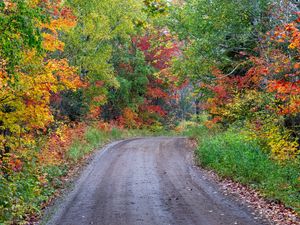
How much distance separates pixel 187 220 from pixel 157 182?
4493mm

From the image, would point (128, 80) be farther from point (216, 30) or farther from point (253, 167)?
point (253, 167)

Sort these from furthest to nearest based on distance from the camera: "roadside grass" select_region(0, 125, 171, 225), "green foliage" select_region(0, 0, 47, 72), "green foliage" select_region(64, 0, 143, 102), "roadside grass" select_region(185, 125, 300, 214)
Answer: "green foliage" select_region(64, 0, 143, 102), "roadside grass" select_region(185, 125, 300, 214), "roadside grass" select_region(0, 125, 171, 225), "green foliage" select_region(0, 0, 47, 72)

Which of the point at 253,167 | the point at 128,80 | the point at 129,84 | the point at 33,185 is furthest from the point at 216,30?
the point at 128,80

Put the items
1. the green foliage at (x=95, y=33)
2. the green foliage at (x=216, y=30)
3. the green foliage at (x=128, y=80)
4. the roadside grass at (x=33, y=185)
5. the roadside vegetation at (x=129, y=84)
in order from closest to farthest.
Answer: the roadside grass at (x=33, y=185), the roadside vegetation at (x=129, y=84), the green foliage at (x=216, y=30), the green foliage at (x=95, y=33), the green foliage at (x=128, y=80)

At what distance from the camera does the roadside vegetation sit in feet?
34.5

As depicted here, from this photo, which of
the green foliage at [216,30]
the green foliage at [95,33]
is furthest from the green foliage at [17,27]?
the green foliage at [95,33]

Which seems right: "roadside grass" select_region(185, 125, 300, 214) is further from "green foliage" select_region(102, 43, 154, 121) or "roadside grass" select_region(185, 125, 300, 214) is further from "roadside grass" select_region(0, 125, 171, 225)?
"green foliage" select_region(102, 43, 154, 121)

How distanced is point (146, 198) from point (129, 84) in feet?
86.0

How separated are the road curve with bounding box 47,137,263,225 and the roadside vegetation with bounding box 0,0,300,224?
1045 mm

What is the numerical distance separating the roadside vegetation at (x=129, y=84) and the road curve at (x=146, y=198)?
105cm

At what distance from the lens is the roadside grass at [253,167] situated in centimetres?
1117

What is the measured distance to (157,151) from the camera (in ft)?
71.0

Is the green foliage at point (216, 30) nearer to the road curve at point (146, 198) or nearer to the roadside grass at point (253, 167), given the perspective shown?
the roadside grass at point (253, 167)

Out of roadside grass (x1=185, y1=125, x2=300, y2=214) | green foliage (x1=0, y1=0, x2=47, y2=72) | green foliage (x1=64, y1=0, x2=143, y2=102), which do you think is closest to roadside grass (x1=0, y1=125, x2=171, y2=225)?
green foliage (x1=0, y1=0, x2=47, y2=72)
